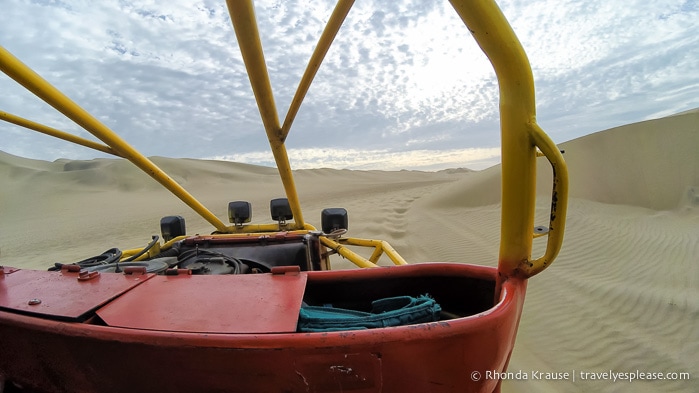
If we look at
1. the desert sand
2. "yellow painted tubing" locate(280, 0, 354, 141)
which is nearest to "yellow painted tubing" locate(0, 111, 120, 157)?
"yellow painted tubing" locate(280, 0, 354, 141)

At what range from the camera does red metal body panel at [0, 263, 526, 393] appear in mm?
883

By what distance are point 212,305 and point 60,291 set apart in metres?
0.57

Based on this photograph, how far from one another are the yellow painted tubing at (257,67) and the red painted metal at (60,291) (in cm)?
100

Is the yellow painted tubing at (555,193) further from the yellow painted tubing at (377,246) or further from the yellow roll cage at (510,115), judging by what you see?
the yellow painted tubing at (377,246)

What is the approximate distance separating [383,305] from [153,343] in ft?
2.60

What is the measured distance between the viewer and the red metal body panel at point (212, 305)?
1.00 m

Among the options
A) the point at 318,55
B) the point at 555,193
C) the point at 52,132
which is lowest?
the point at 555,193

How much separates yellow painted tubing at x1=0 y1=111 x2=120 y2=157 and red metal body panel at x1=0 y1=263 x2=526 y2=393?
5.67 feet

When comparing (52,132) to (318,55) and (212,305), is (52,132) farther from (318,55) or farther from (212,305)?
(212,305)

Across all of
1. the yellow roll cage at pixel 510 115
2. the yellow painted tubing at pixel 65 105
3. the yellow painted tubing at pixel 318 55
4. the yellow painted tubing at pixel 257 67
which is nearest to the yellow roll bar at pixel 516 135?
the yellow roll cage at pixel 510 115

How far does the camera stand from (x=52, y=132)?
7.77 ft

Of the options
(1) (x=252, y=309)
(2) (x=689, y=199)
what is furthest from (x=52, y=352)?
(2) (x=689, y=199)

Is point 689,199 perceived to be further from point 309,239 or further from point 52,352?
point 52,352

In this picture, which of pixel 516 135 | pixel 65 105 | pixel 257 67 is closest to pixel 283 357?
pixel 516 135
